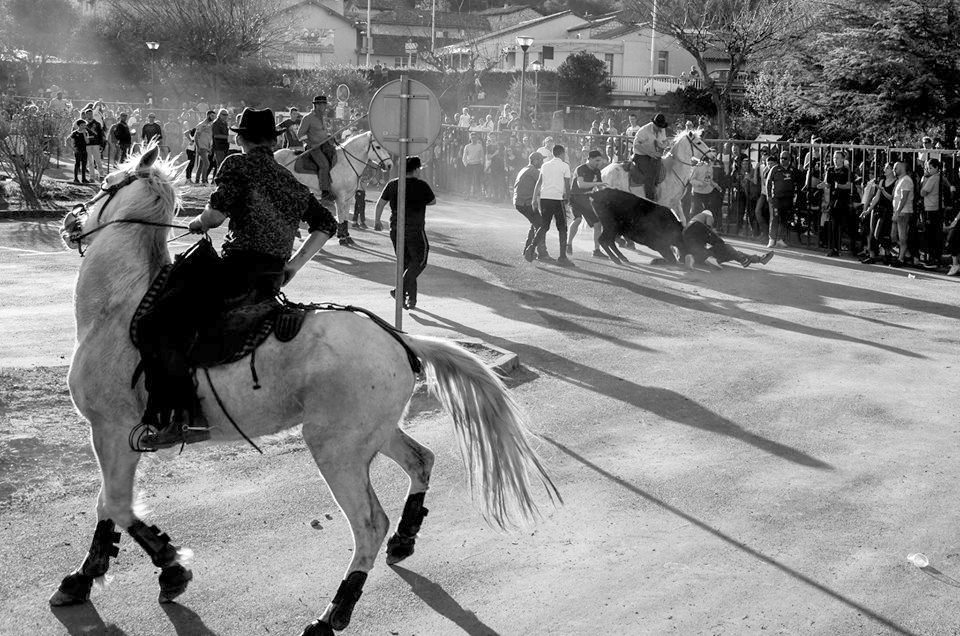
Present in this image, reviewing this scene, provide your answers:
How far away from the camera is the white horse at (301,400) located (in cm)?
567

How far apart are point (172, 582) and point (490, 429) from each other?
1.85 metres

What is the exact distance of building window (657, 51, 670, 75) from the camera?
2800 inches

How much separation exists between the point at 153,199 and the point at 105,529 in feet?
5.97

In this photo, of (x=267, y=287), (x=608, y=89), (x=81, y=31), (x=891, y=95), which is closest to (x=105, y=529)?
(x=267, y=287)

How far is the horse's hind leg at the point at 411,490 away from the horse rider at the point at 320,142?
1464 cm

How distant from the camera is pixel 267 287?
6062mm

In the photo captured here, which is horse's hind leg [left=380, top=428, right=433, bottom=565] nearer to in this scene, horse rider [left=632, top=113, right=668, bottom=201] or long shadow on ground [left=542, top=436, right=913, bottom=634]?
long shadow on ground [left=542, top=436, right=913, bottom=634]

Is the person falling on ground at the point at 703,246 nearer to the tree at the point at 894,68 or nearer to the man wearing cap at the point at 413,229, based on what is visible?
the man wearing cap at the point at 413,229

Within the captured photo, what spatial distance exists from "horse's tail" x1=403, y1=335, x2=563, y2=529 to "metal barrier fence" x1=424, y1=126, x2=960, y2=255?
50.1 ft

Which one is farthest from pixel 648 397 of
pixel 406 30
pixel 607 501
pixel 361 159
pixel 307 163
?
pixel 406 30

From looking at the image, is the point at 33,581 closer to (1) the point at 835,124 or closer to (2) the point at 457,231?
(2) the point at 457,231

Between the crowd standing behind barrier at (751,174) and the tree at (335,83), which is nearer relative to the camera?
the crowd standing behind barrier at (751,174)

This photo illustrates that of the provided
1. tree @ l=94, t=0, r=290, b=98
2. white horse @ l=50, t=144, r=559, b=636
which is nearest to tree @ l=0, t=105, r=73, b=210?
white horse @ l=50, t=144, r=559, b=636

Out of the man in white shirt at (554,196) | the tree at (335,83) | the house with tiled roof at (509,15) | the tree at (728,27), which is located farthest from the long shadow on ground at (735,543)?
the house with tiled roof at (509,15)
